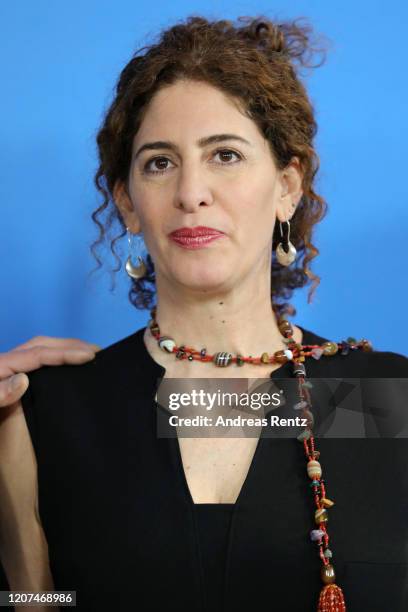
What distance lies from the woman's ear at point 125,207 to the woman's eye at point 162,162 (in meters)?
0.13

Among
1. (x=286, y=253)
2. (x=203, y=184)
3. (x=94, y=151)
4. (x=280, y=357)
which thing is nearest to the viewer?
(x=203, y=184)

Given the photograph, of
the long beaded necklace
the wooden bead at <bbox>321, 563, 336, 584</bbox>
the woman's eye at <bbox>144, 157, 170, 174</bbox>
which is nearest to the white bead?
the long beaded necklace

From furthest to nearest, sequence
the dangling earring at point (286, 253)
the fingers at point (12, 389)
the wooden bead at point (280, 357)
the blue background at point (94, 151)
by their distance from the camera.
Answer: the blue background at point (94, 151) < the dangling earring at point (286, 253) < the wooden bead at point (280, 357) < the fingers at point (12, 389)

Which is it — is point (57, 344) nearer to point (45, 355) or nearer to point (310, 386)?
point (45, 355)

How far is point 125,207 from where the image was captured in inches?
71.8

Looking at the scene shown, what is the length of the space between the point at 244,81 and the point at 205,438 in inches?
27.1

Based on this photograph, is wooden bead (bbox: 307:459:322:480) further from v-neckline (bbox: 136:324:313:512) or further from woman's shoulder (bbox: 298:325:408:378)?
woman's shoulder (bbox: 298:325:408:378)

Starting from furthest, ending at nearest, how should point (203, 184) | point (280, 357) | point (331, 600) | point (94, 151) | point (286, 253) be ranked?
point (94, 151) → point (286, 253) → point (280, 357) → point (203, 184) → point (331, 600)

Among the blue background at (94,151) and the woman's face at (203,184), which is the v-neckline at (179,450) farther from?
the blue background at (94,151)

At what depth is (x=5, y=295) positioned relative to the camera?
231 centimetres

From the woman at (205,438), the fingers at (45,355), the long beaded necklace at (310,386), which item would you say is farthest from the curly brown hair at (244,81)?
the fingers at (45,355)

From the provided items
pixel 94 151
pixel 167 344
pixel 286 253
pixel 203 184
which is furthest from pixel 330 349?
pixel 94 151

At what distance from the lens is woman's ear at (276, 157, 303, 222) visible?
1.77m

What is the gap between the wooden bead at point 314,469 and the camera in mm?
1566
